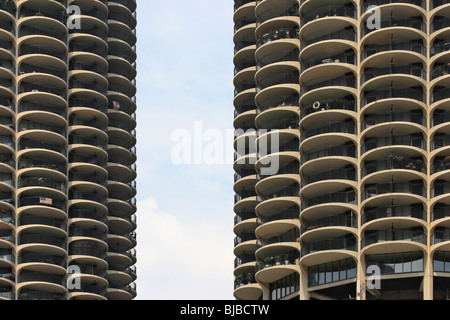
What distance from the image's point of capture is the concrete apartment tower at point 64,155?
551 feet

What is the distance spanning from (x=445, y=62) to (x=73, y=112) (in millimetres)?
51367

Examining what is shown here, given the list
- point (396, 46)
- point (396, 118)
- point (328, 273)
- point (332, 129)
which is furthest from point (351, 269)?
point (396, 46)

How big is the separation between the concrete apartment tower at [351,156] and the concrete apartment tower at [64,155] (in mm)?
21532

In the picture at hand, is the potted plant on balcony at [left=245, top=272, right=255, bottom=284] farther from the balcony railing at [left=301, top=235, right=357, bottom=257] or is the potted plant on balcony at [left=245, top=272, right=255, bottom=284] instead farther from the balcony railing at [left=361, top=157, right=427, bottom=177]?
the balcony railing at [left=361, top=157, right=427, bottom=177]

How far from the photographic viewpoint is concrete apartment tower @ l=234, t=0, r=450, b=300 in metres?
144

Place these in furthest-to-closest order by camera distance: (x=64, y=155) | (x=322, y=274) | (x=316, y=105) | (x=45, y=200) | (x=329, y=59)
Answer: (x=64, y=155) < (x=45, y=200) < (x=329, y=59) < (x=316, y=105) < (x=322, y=274)

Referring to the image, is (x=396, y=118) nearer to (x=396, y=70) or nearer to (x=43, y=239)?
(x=396, y=70)

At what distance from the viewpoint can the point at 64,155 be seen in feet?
577

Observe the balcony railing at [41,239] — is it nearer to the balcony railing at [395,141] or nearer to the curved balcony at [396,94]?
the balcony railing at [395,141]

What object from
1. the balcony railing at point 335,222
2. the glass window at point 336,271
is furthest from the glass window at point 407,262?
the glass window at point 336,271

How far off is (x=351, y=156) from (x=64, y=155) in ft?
137

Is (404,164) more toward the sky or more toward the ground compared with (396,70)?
more toward the ground
